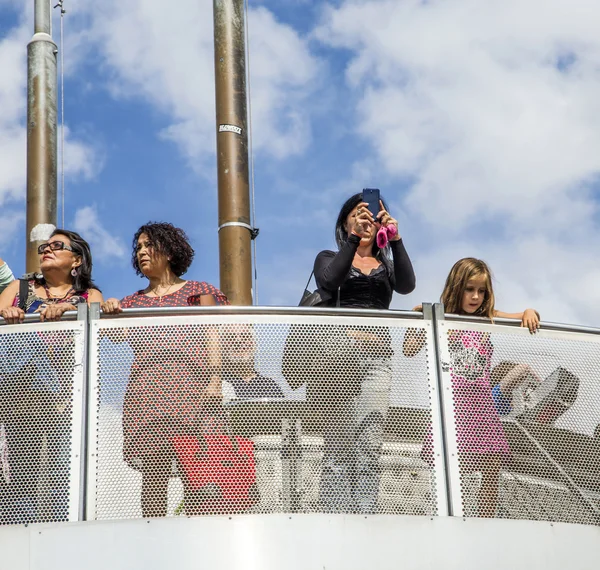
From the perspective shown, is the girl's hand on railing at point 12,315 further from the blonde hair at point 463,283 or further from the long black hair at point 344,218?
the blonde hair at point 463,283

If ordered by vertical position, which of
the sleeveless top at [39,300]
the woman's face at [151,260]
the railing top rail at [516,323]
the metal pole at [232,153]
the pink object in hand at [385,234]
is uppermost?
the metal pole at [232,153]

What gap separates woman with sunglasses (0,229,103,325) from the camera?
18.2 feet

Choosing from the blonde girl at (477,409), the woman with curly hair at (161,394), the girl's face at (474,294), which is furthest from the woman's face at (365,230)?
the woman with curly hair at (161,394)

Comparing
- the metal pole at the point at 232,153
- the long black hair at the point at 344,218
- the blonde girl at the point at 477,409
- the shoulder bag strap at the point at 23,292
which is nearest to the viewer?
the blonde girl at the point at 477,409

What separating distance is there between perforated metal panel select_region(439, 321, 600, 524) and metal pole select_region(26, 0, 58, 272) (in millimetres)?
6214

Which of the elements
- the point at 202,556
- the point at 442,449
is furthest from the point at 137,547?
the point at 442,449

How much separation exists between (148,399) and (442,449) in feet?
4.72

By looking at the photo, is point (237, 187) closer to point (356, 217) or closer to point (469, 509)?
point (356, 217)

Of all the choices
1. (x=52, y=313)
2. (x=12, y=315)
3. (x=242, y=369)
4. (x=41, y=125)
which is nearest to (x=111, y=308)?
(x=52, y=313)

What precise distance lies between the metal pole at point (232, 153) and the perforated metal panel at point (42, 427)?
3419 mm

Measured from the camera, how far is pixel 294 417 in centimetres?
470

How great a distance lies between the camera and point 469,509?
15.6 feet

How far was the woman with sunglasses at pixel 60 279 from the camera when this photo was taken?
5.54 meters

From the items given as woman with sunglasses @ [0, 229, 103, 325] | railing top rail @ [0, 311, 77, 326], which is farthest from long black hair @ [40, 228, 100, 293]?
railing top rail @ [0, 311, 77, 326]
